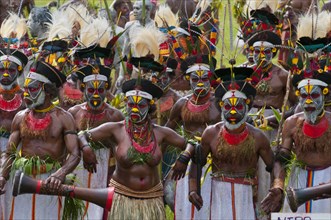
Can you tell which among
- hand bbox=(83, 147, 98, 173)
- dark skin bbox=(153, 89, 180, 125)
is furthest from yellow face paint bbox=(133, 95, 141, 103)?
dark skin bbox=(153, 89, 180, 125)

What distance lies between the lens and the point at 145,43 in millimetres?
12898

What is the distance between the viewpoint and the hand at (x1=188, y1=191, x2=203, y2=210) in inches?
424

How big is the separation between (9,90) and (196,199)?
2.55 metres

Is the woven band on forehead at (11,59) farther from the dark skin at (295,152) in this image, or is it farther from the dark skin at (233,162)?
the dark skin at (295,152)

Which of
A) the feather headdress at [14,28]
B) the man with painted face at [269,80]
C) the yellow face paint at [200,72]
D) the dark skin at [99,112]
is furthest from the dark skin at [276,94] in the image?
the feather headdress at [14,28]

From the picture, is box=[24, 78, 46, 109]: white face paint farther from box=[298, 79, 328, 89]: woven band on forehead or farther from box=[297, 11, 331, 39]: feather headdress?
box=[297, 11, 331, 39]: feather headdress

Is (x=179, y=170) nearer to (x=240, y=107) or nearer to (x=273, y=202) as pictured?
(x=240, y=107)

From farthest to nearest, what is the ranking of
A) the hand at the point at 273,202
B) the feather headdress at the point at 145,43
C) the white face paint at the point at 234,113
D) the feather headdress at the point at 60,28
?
the feather headdress at the point at 60,28, the feather headdress at the point at 145,43, the white face paint at the point at 234,113, the hand at the point at 273,202

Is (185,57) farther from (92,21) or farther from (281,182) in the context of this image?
(281,182)

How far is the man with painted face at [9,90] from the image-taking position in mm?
12203

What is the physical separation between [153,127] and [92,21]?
3289mm

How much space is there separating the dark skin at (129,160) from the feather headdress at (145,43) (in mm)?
1940

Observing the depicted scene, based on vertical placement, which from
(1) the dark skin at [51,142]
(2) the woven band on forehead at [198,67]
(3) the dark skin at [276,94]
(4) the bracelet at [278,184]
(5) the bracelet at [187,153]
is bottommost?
(4) the bracelet at [278,184]

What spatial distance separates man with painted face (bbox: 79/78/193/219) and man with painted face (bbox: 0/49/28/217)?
148 cm
